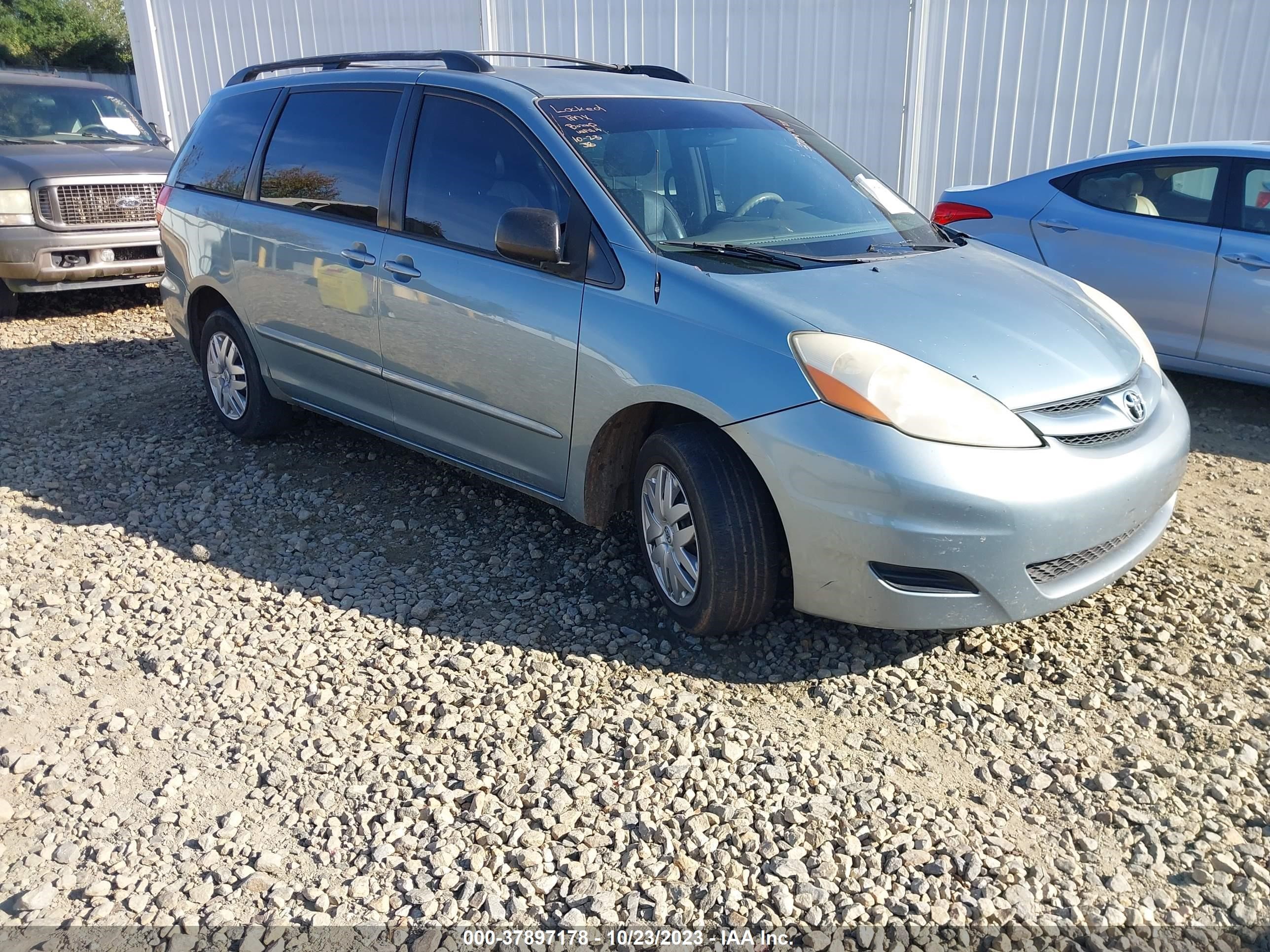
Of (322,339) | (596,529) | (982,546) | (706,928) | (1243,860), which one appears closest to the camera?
(706,928)

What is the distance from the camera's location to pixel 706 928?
2.48 m

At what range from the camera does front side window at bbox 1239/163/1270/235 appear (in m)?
5.78

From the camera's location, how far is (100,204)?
338 inches

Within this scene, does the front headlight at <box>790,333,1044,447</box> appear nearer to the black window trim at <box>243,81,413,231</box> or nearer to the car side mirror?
the car side mirror

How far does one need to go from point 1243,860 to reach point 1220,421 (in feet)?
13.0

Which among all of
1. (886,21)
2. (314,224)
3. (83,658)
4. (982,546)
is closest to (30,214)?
(314,224)

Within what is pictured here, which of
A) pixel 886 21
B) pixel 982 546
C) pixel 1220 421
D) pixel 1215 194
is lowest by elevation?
pixel 1220 421

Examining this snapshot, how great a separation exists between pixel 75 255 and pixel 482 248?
609 centimetres

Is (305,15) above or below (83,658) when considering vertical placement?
above

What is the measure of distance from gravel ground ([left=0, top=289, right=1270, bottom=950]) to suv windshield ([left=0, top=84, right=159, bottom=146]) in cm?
613

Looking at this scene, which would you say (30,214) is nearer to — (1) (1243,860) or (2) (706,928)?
(2) (706,928)

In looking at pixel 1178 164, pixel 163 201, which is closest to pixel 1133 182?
pixel 1178 164

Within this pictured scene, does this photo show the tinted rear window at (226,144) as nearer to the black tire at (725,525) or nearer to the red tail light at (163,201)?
the red tail light at (163,201)

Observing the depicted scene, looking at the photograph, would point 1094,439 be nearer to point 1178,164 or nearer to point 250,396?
point 1178,164
